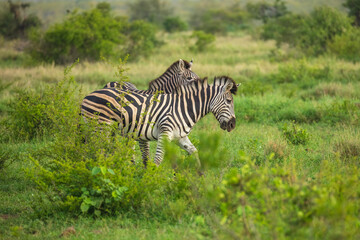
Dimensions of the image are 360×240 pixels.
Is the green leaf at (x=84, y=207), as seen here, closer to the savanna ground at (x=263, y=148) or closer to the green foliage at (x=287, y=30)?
the savanna ground at (x=263, y=148)

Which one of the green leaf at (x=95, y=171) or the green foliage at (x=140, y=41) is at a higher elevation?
the green leaf at (x=95, y=171)

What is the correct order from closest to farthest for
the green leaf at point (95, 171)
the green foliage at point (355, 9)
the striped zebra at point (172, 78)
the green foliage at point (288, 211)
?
the green foliage at point (288, 211) → the green leaf at point (95, 171) → the striped zebra at point (172, 78) → the green foliage at point (355, 9)

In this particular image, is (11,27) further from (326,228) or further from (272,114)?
(326,228)

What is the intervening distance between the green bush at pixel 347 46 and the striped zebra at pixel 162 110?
1208 cm

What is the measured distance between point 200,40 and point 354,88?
1191 centimetres

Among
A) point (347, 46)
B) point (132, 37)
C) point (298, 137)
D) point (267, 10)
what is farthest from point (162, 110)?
point (267, 10)

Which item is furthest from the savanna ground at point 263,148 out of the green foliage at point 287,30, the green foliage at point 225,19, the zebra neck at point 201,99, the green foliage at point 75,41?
the green foliage at point 225,19

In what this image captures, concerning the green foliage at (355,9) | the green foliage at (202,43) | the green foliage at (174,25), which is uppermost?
the green foliage at (355,9)

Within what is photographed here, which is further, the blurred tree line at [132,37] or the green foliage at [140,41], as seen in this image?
the green foliage at [140,41]

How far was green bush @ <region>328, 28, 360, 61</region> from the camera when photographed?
54.1 ft

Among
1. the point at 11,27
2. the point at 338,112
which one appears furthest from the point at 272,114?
the point at 11,27

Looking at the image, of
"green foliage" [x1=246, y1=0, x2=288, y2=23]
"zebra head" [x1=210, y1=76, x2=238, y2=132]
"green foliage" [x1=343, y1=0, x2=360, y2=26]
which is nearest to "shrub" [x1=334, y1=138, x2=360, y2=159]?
"zebra head" [x1=210, y1=76, x2=238, y2=132]

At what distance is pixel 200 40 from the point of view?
890 inches

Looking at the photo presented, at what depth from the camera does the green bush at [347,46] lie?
1650cm
